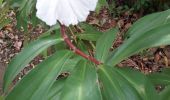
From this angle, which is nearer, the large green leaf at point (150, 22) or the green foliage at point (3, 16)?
the large green leaf at point (150, 22)

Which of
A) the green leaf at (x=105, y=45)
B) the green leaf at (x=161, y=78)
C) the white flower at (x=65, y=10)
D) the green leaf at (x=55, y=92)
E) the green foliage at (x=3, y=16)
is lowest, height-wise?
the green leaf at (x=161, y=78)

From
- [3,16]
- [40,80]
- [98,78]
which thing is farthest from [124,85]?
[3,16]

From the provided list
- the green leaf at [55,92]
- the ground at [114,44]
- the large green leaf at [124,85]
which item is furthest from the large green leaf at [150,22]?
the ground at [114,44]

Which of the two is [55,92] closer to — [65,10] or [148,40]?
[148,40]

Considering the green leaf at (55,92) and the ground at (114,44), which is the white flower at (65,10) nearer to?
the green leaf at (55,92)

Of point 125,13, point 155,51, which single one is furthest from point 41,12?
point 125,13

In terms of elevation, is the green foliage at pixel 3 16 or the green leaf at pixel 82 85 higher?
the green foliage at pixel 3 16

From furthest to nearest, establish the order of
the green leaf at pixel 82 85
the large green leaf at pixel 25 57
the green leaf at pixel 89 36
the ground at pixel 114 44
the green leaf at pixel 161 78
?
the ground at pixel 114 44
the green leaf at pixel 89 36
the green leaf at pixel 161 78
the large green leaf at pixel 25 57
the green leaf at pixel 82 85
